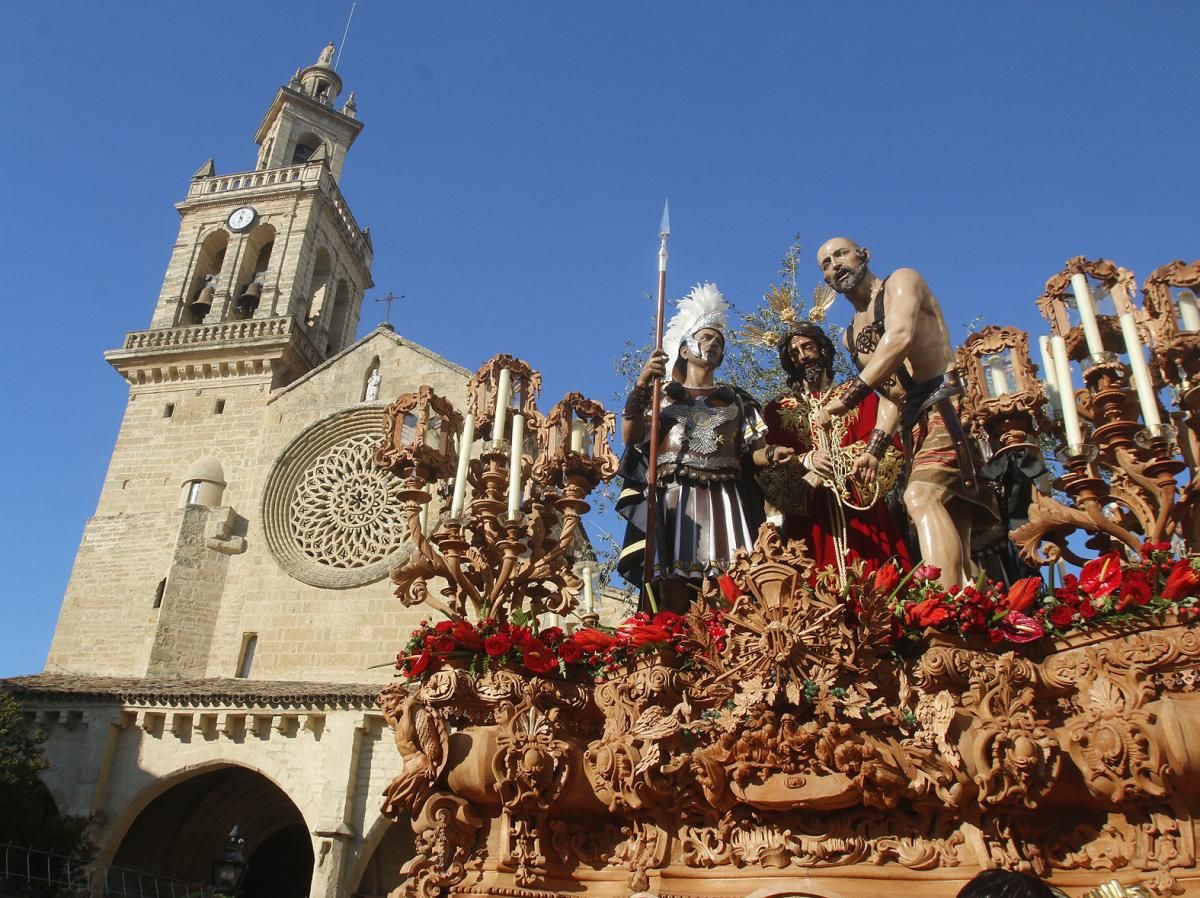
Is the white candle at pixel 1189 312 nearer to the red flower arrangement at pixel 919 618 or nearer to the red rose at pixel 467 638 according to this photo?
the red flower arrangement at pixel 919 618

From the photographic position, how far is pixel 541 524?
619 cm

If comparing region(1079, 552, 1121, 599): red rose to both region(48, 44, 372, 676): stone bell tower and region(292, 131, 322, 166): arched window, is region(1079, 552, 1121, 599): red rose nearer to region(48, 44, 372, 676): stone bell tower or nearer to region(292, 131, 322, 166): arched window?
region(48, 44, 372, 676): stone bell tower

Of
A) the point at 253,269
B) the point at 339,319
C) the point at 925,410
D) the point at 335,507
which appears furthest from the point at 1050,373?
the point at 339,319

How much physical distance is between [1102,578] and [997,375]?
1.91m

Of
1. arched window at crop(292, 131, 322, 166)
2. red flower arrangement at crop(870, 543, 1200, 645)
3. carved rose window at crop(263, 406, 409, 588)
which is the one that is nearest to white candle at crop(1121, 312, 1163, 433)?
red flower arrangement at crop(870, 543, 1200, 645)

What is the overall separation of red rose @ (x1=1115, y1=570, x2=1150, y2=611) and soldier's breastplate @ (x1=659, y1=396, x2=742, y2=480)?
2.65 meters

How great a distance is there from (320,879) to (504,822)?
1546 cm

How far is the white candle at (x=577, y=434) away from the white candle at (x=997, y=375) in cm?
244

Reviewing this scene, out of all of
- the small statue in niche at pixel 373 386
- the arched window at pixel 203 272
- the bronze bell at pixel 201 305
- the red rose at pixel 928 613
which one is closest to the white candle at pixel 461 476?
the red rose at pixel 928 613

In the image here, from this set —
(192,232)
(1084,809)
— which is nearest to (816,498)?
(1084,809)

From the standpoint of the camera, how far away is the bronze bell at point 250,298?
3203 centimetres

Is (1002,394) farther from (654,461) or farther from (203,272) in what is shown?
(203,272)

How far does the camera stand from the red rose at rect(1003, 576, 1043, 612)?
169 inches

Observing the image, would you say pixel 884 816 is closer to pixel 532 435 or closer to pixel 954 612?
pixel 954 612
